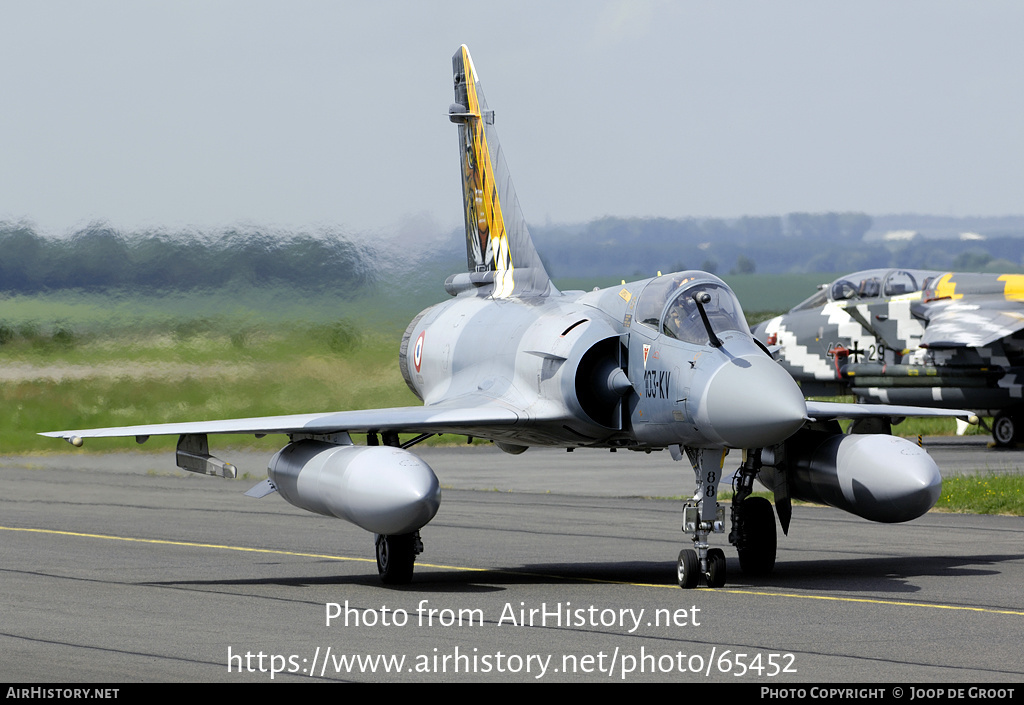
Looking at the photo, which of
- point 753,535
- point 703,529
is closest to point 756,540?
point 753,535

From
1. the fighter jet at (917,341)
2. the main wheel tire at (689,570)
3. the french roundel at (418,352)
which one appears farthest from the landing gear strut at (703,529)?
the fighter jet at (917,341)

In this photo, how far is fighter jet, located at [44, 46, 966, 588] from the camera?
40.0ft

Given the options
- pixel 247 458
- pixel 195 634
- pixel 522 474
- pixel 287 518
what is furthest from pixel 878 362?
pixel 195 634

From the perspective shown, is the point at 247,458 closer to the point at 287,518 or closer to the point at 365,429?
the point at 287,518

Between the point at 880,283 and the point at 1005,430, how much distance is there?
422 cm

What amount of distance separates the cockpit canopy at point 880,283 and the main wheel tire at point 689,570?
20.8 m

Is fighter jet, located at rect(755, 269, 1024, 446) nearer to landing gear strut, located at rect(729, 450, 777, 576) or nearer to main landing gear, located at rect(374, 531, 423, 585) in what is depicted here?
landing gear strut, located at rect(729, 450, 777, 576)

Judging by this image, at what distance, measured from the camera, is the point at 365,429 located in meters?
13.4

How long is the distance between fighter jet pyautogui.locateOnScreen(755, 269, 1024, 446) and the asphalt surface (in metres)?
10.8

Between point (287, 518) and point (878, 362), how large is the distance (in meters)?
15.9

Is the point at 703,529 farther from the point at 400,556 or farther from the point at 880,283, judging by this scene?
the point at 880,283

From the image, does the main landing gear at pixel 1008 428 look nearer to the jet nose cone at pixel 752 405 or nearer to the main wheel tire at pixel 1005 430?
the main wheel tire at pixel 1005 430

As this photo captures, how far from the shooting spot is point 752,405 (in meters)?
11.7

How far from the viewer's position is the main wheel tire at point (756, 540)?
13891mm
